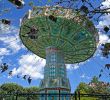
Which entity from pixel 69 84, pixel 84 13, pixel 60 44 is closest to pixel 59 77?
pixel 69 84

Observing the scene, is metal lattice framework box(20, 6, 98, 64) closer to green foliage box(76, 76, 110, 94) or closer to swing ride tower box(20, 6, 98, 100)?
swing ride tower box(20, 6, 98, 100)

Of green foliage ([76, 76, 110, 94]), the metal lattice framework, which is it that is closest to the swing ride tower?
the metal lattice framework

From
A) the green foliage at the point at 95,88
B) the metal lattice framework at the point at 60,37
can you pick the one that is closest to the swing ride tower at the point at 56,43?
the metal lattice framework at the point at 60,37

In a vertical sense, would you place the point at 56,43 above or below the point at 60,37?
below

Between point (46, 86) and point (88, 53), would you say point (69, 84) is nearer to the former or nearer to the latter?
point (46, 86)

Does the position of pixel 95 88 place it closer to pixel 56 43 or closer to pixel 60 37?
pixel 56 43

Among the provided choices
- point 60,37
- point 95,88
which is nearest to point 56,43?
point 60,37

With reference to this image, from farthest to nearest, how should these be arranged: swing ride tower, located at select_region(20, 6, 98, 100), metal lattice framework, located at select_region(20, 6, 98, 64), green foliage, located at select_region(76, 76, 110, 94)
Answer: green foliage, located at select_region(76, 76, 110, 94), metal lattice framework, located at select_region(20, 6, 98, 64), swing ride tower, located at select_region(20, 6, 98, 100)

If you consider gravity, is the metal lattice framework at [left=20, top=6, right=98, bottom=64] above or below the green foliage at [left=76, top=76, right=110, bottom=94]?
above

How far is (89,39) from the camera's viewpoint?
132 ft

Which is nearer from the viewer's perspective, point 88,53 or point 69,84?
point 69,84

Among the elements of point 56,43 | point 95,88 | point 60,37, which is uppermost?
point 60,37

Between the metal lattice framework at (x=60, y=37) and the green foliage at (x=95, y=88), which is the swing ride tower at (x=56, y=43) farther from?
the green foliage at (x=95, y=88)

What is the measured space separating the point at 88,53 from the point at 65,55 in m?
3.07
